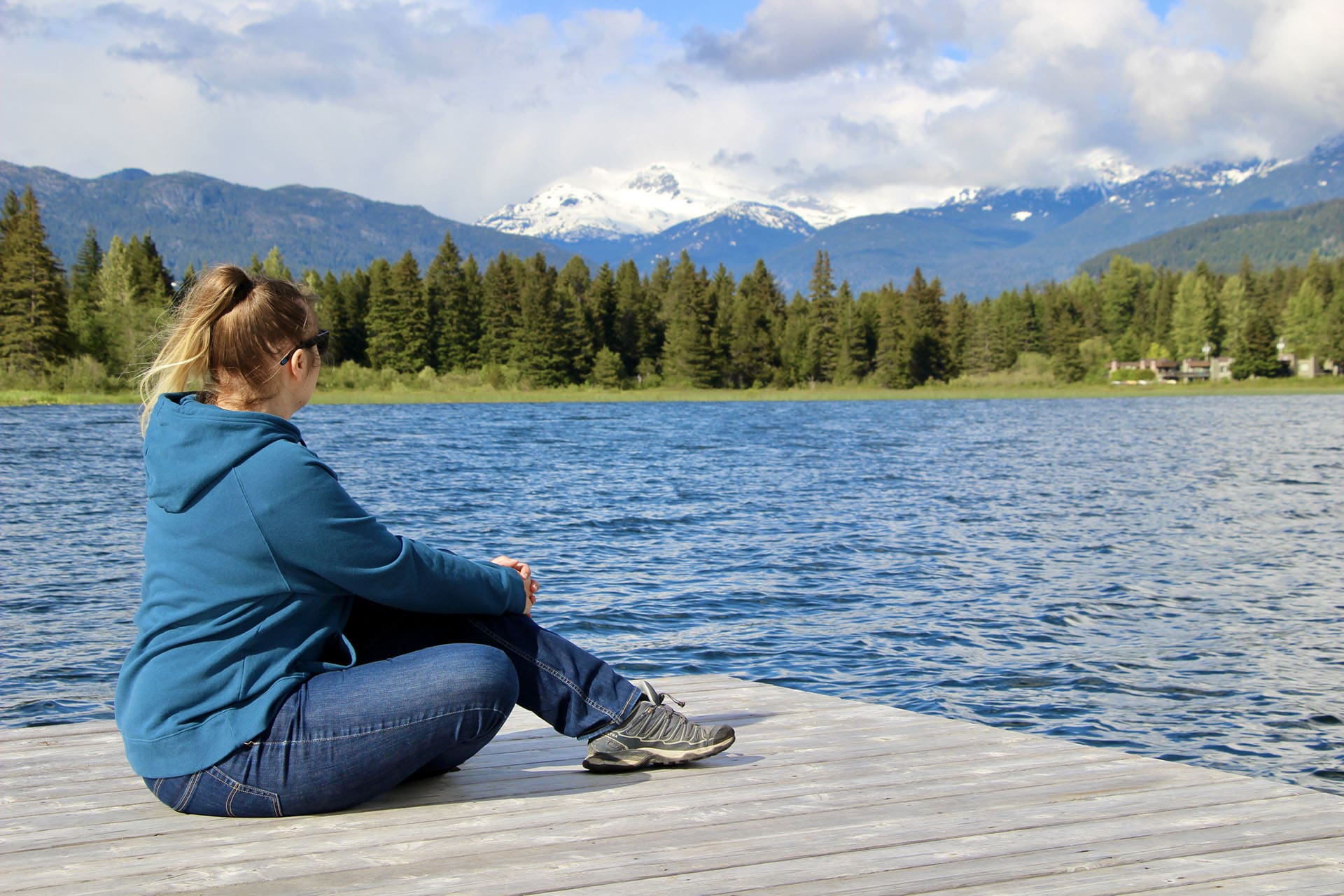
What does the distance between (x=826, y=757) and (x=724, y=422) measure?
5488 cm

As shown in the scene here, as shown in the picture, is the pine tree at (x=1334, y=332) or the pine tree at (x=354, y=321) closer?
the pine tree at (x=354, y=321)

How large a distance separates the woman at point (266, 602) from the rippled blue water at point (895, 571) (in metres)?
5.75

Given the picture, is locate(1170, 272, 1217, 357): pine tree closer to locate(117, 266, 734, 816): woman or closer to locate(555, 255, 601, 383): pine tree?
locate(555, 255, 601, 383): pine tree

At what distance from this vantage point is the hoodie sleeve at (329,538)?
9.78 ft

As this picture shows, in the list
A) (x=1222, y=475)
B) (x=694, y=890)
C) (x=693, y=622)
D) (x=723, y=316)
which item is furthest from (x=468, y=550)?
(x=723, y=316)

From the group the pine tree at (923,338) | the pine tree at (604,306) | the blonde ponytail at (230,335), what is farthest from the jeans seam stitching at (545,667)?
the pine tree at (923,338)

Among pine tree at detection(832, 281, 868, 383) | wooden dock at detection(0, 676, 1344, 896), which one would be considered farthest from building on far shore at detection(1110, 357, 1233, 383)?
wooden dock at detection(0, 676, 1344, 896)

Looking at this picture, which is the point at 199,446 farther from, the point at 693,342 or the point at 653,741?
the point at 693,342

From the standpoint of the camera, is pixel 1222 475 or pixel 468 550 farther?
pixel 1222 475

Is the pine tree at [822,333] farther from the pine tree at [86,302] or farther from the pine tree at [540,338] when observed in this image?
the pine tree at [86,302]

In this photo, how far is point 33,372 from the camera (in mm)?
60625

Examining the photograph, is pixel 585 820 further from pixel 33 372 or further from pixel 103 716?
pixel 33 372

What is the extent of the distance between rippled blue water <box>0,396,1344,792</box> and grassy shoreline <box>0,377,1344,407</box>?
30.1 meters

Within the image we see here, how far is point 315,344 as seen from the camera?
130 inches
